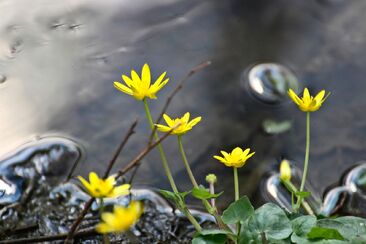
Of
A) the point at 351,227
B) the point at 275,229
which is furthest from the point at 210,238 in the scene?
the point at 351,227

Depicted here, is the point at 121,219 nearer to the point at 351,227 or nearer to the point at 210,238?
the point at 210,238

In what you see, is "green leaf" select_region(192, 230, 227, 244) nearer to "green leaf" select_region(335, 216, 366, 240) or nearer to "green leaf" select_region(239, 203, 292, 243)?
"green leaf" select_region(239, 203, 292, 243)

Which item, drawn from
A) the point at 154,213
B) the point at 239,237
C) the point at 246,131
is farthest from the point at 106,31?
the point at 239,237

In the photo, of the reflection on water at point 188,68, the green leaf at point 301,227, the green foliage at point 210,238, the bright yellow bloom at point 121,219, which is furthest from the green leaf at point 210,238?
the reflection on water at point 188,68

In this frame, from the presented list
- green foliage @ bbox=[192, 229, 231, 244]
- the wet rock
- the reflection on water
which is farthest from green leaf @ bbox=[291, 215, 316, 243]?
the wet rock

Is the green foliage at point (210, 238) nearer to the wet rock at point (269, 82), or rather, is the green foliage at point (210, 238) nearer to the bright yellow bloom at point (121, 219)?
the bright yellow bloom at point (121, 219)

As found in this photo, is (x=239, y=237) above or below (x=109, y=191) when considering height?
below

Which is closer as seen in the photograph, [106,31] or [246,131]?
[246,131]

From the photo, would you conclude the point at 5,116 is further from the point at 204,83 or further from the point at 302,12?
the point at 302,12
